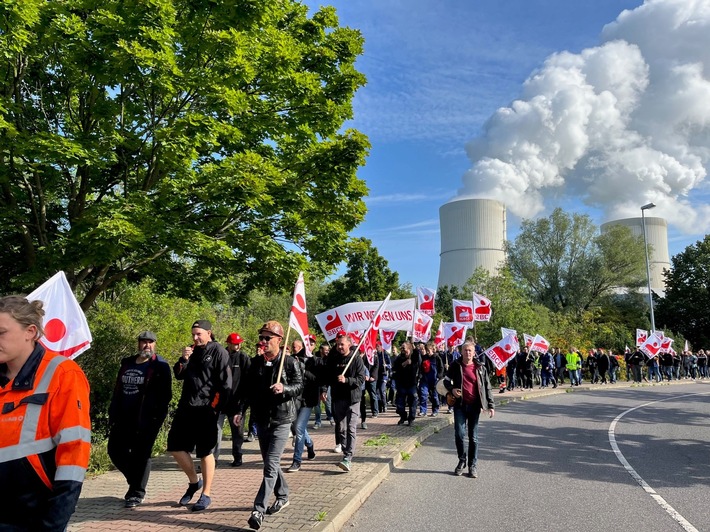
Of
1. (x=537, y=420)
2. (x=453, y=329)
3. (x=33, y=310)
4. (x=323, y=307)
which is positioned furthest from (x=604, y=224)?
(x=33, y=310)

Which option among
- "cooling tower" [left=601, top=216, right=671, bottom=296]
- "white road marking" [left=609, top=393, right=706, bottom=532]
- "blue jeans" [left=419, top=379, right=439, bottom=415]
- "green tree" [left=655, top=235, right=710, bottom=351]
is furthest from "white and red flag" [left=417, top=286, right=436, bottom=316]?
"cooling tower" [left=601, top=216, right=671, bottom=296]

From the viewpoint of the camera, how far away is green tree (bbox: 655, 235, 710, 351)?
174ft

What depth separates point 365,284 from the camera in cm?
5038

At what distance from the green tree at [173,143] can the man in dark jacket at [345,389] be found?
3072mm

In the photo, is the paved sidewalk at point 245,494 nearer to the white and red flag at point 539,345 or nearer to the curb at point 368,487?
the curb at point 368,487

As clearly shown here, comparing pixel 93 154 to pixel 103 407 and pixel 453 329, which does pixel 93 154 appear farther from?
pixel 453 329

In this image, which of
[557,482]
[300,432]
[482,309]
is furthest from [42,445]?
[482,309]

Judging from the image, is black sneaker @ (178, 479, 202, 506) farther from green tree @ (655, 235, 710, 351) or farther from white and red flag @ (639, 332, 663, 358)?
green tree @ (655, 235, 710, 351)

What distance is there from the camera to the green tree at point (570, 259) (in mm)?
51438

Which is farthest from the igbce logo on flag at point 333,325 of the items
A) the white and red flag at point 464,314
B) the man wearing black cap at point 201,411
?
the white and red flag at point 464,314

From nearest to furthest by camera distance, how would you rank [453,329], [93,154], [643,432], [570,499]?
[570,499]
[93,154]
[643,432]
[453,329]

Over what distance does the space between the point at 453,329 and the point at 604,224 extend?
49.5 metres

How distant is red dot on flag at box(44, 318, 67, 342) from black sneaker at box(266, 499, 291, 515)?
282cm

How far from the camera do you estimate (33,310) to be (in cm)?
243
